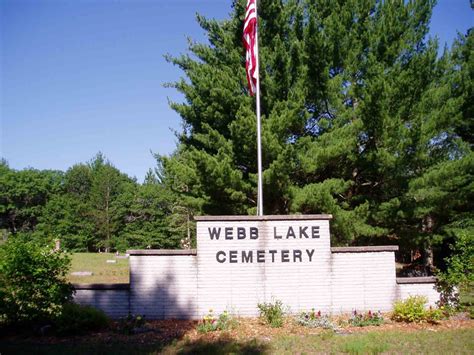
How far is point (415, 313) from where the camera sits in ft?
32.0

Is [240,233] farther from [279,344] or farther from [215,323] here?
[279,344]

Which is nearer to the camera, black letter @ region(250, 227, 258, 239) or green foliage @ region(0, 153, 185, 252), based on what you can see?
black letter @ region(250, 227, 258, 239)

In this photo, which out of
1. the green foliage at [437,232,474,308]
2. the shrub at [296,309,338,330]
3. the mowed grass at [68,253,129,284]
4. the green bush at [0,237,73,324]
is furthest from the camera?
the mowed grass at [68,253,129,284]

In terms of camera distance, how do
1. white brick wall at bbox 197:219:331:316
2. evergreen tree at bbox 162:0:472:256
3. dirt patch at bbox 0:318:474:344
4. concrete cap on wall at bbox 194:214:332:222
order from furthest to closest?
evergreen tree at bbox 162:0:472:256 → concrete cap on wall at bbox 194:214:332:222 → white brick wall at bbox 197:219:331:316 → dirt patch at bbox 0:318:474:344

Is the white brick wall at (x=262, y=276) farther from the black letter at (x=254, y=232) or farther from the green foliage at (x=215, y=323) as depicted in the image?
the green foliage at (x=215, y=323)

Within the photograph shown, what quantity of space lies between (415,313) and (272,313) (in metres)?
3.39

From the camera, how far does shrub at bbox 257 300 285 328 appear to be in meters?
9.47

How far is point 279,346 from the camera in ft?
25.8

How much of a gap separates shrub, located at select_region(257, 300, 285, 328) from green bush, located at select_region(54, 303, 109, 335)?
3.66 meters

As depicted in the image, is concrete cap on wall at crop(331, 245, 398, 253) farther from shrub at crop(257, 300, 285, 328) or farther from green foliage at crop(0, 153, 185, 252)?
green foliage at crop(0, 153, 185, 252)

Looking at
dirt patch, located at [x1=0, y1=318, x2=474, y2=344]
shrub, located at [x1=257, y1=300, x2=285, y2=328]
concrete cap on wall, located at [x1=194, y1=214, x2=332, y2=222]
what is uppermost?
concrete cap on wall, located at [x1=194, y1=214, x2=332, y2=222]

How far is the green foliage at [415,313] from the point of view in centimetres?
971

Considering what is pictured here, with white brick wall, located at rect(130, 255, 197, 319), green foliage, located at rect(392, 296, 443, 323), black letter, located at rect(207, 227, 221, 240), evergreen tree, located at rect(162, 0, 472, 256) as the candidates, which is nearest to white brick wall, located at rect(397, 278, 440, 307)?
green foliage, located at rect(392, 296, 443, 323)

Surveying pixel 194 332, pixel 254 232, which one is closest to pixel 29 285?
pixel 194 332
